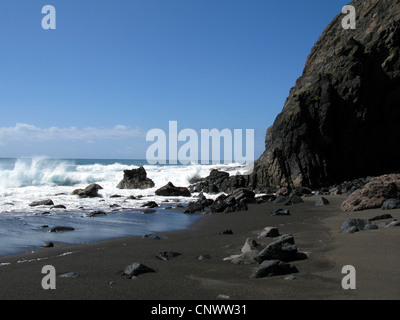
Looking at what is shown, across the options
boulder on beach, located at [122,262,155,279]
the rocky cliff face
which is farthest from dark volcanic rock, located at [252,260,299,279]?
the rocky cliff face

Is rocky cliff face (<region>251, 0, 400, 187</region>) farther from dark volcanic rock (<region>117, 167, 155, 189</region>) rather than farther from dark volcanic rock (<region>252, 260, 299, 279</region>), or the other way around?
dark volcanic rock (<region>252, 260, 299, 279</region>)

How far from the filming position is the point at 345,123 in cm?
2803

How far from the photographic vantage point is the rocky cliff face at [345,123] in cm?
2616

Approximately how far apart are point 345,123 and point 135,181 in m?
17.9

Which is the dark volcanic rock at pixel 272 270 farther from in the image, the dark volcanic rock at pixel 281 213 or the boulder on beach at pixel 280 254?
the dark volcanic rock at pixel 281 213

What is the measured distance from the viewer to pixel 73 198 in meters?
22.4

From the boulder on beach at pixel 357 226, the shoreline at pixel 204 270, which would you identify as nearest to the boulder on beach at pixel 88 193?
the shoreline at pixel 204 270

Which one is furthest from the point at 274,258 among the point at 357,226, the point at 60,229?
the point at 60,229

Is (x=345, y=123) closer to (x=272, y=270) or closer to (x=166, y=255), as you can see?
(x=166, y=255)

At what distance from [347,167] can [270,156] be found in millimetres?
6190

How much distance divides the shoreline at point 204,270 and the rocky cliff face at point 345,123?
16.7m
